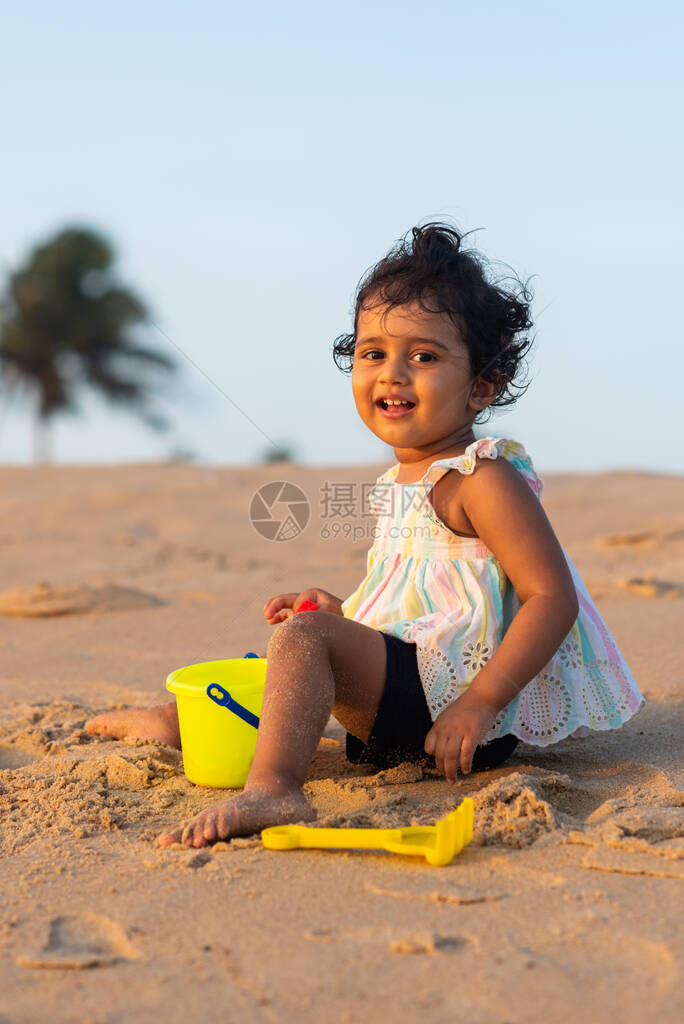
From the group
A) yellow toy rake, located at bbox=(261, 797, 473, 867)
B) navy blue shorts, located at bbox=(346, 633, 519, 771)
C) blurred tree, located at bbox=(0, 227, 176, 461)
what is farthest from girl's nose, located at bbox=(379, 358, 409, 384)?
blurred tree, located at bbox=(0, 227, 176, 461)

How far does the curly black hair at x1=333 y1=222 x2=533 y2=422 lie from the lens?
227 centimetres

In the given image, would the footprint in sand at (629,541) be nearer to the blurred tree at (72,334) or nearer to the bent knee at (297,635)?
the bent knee at (297,635)

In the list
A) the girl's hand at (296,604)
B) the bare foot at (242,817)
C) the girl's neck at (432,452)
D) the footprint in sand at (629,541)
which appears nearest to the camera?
the bare foot at (242,817)

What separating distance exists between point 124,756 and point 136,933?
0.97 metres

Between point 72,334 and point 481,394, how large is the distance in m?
22.2

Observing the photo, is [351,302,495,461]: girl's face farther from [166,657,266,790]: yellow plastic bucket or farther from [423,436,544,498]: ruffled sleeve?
[166,657,266,790]: yellow plastic bucket

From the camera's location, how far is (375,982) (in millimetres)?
1203

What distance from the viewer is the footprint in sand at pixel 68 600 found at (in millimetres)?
4246

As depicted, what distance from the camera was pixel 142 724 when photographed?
8.33 ft

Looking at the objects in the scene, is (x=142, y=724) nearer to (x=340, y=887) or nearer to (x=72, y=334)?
→ (x=340, y=887)

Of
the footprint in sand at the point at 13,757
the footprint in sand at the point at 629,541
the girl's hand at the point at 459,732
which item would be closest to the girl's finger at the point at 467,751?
the girl's hand at the point at 459,732

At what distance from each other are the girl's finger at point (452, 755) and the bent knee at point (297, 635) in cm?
31

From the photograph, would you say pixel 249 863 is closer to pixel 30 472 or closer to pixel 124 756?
pixel 124 756

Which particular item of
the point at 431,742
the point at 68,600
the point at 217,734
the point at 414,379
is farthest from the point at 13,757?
the point at 68,600
